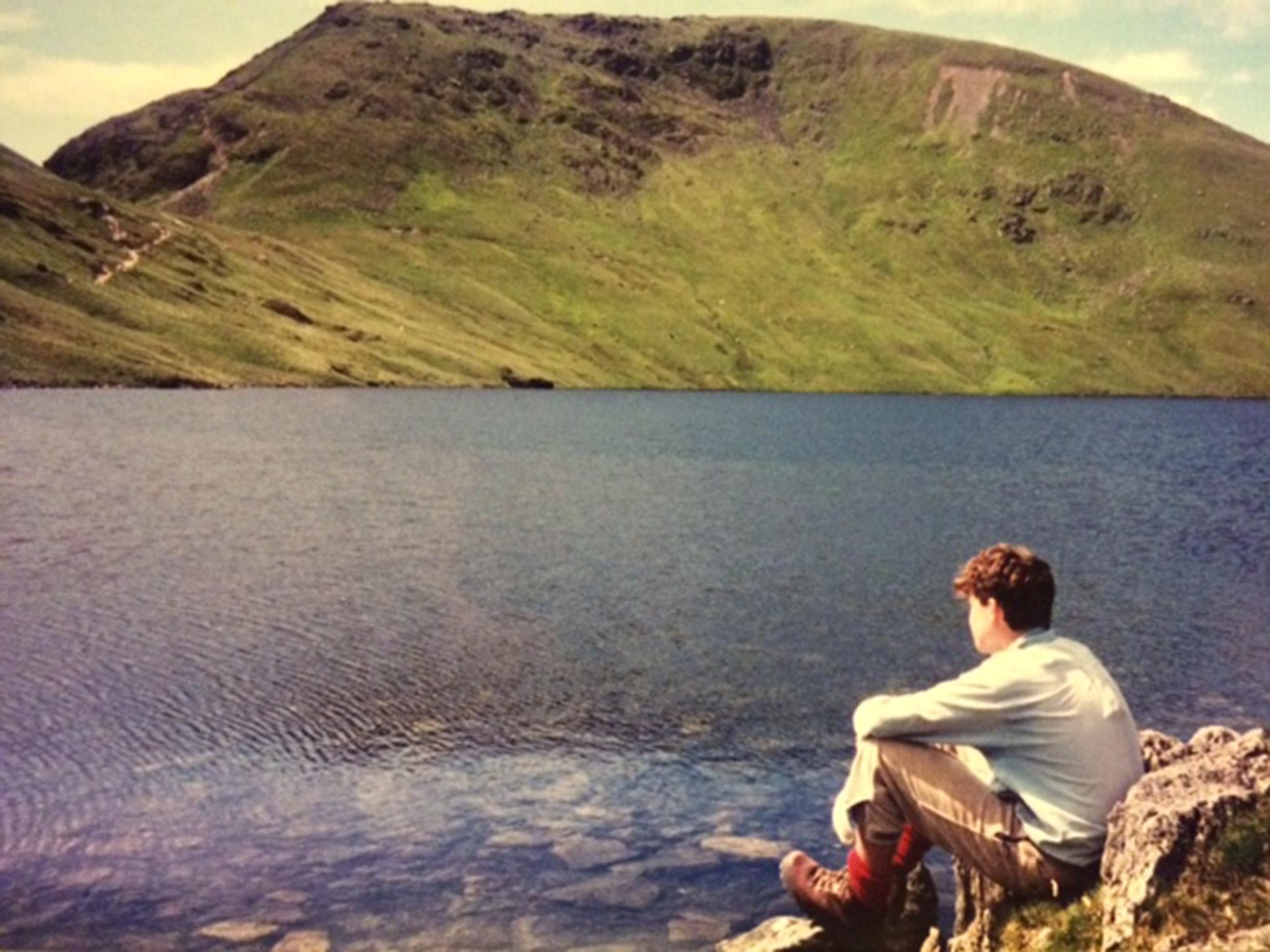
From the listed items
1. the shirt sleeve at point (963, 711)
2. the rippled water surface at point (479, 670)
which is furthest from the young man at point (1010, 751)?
the rippled water surface at point (479, 670)

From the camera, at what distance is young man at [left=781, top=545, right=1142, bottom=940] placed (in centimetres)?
1042

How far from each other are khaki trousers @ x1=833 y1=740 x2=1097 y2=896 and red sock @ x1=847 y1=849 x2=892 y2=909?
73 centimetres

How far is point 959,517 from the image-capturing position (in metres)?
65.6

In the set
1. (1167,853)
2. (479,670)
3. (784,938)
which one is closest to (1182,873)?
(1167,853)

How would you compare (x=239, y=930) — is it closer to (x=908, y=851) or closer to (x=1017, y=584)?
(x=908, y=851)

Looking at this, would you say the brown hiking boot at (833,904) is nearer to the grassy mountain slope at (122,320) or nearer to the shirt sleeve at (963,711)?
the shirt sleeve at (963,711)

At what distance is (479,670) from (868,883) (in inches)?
724

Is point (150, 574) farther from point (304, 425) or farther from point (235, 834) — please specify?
point (304, 425)

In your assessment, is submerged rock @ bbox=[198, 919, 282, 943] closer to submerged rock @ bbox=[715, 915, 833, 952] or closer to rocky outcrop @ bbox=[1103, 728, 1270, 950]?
submerged rock @ bbox=[715, 915, 833, 952]

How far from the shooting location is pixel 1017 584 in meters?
10.6

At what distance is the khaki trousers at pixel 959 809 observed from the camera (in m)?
11.0

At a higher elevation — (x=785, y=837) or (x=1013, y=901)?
(x=1013, y=901)

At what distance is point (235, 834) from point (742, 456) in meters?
88.1

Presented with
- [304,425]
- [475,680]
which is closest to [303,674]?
[475,680]
